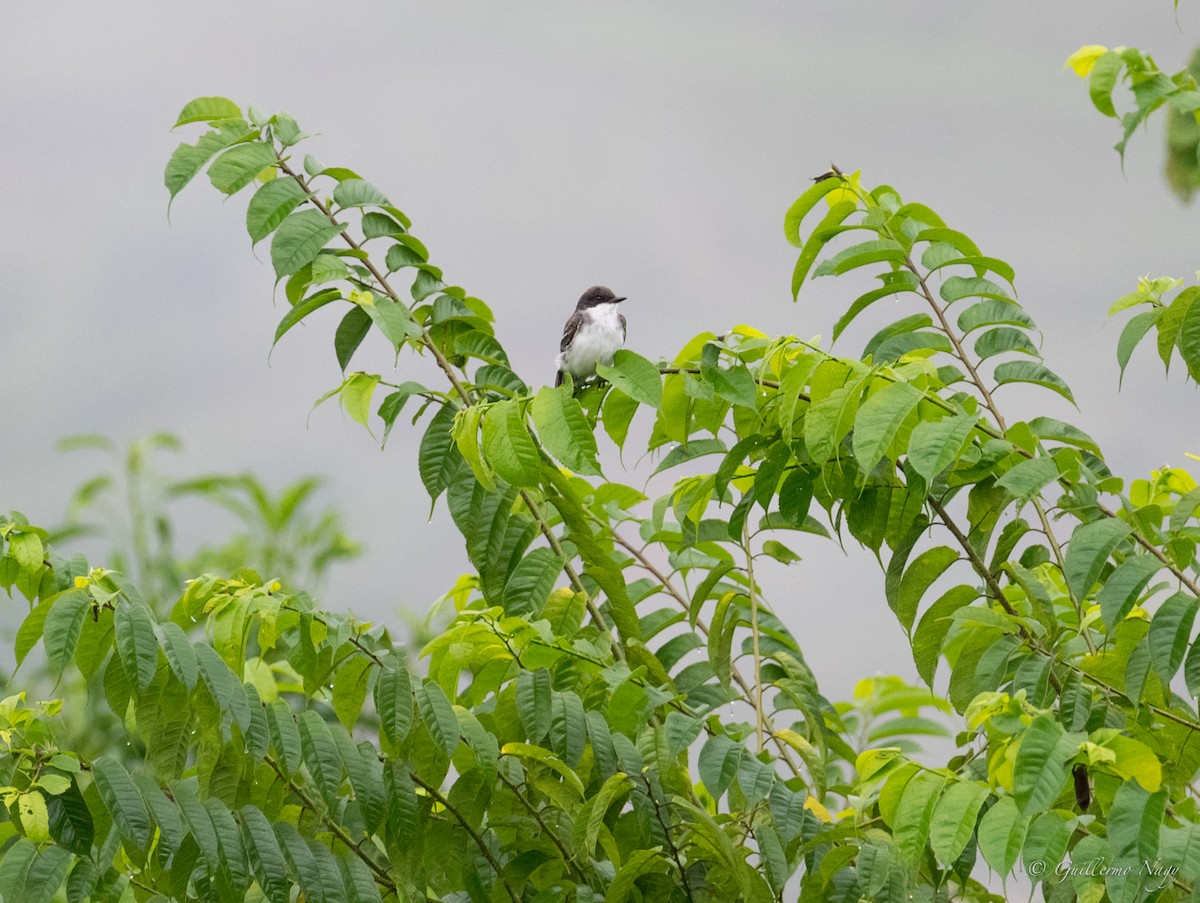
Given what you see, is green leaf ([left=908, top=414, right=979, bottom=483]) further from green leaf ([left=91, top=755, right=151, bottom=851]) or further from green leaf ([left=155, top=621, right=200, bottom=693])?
green leaf ([left=91, top=755, right=151, bottom=851])

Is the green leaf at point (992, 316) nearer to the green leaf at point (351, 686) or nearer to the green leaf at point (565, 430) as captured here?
the green leaf at point (565, 430)

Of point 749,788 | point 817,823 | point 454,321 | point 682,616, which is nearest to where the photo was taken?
point 749,788

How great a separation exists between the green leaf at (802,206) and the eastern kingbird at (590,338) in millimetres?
927

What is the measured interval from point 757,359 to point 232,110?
3.88 ft

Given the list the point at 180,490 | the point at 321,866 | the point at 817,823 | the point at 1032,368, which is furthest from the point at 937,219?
the point at 180,490

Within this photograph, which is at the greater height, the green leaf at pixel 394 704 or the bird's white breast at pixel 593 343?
the bird's white breast at pixel 593 343

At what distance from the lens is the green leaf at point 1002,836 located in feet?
5.83

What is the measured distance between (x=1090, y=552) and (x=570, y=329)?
220 cm

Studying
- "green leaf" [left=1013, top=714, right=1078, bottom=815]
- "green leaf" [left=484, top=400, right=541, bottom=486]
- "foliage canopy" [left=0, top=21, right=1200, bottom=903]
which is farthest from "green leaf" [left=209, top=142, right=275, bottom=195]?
"green leaf" [left=1013, top=714, right=1078, bottom=815]

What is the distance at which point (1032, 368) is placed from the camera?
2664mm

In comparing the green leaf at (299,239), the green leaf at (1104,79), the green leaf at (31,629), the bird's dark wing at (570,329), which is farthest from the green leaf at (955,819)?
the bird's dark wing at (570,329)

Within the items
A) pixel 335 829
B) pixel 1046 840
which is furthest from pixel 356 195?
pixel 1046 840

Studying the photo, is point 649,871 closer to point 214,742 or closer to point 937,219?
point 214,742

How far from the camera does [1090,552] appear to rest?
210 centimetres
